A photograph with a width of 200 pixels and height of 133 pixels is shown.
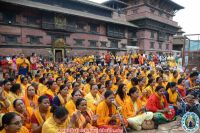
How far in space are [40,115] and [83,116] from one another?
809 mm

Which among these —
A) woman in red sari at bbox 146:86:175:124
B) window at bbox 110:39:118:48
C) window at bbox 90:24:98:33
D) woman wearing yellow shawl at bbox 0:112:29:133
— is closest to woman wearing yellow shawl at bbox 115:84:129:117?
woman in red sari at bbox 146:86:175:124

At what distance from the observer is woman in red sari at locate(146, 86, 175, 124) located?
5074 mm

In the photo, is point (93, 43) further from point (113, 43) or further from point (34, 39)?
point (34, 39)

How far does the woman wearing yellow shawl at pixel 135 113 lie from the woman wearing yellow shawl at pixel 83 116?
3.49ft

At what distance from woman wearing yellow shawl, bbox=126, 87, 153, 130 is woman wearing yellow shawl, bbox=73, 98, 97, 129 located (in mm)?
1064

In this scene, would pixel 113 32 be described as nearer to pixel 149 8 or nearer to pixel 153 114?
pixel 149 8

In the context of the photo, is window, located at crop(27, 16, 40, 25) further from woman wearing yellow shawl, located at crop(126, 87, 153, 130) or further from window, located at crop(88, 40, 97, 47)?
woman wearing yellow shawl, located at crop(126, 87, 153, 130)

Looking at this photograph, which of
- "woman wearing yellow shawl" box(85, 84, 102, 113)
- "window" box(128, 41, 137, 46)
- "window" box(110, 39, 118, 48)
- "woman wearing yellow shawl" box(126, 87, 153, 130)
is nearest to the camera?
"woman wearing yellow shawl" box(126, 87, 153, 130)

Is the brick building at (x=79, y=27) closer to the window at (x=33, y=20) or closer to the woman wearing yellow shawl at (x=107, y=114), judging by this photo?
the window at (x=33, y=20)

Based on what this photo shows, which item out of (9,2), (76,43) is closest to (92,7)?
(76,43)

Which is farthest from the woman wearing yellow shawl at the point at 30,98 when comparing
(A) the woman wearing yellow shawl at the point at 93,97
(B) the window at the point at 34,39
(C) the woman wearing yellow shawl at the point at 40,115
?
(B) the window at the point at 34,39

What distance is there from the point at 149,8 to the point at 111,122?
29.4m

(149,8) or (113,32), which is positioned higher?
(149,8)

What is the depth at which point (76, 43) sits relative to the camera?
21.7 metres
